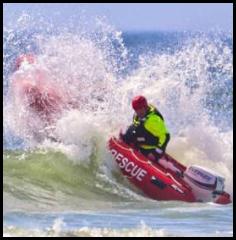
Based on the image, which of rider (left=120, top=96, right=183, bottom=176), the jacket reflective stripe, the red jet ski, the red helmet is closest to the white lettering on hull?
the red jet ski

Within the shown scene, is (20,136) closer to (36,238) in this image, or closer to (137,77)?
(137,77)

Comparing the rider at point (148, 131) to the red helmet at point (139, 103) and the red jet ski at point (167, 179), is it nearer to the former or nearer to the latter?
the red helmet at point (139, 103)

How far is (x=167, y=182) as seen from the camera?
473 inches

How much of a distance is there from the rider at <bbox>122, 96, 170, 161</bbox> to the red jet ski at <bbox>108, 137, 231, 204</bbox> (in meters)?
0.11

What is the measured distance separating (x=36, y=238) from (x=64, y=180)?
3.40 metres

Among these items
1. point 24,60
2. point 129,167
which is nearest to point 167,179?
point 129,167

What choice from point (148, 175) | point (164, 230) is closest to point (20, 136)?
point (148, 175)

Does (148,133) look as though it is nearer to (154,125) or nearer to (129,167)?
(154,125)

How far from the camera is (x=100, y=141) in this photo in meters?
12.9

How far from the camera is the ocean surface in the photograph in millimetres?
9906

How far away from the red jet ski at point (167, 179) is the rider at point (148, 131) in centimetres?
11

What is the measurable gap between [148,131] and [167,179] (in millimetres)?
679

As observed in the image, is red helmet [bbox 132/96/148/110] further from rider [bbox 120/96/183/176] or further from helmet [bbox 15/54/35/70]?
helmet [bbox 15/54/35/70]

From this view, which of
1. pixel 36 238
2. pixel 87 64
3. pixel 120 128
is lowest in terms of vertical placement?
pixel 36 238
